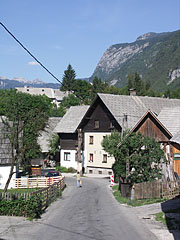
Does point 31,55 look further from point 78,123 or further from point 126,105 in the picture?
point 78,123

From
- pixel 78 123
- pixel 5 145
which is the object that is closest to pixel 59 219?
pixel 5 145

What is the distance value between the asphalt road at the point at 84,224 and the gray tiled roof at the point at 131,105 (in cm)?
2121

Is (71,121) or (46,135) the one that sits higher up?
(71,121)

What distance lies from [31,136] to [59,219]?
2960cm

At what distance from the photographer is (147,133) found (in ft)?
128

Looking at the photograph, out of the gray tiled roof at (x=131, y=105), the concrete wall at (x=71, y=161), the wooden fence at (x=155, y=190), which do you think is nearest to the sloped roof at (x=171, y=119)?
the gray tiled roof at (x=131, y=105)

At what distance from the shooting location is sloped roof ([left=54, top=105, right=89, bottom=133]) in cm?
5656

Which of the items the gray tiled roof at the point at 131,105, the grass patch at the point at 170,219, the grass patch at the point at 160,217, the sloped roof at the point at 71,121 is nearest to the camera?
the grass patch at the point at 170,219

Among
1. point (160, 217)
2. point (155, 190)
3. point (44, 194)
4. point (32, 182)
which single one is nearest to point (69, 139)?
point (32, 182)

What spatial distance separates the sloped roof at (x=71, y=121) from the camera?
56.6 m

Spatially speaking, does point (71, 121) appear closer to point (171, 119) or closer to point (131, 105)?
point (131, 105)

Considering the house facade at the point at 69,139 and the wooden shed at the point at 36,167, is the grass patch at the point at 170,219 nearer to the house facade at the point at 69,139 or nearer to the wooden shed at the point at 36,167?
the wooden shed at the point at 36,167

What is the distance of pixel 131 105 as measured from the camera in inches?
2066

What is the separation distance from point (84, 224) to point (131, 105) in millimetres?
34206
